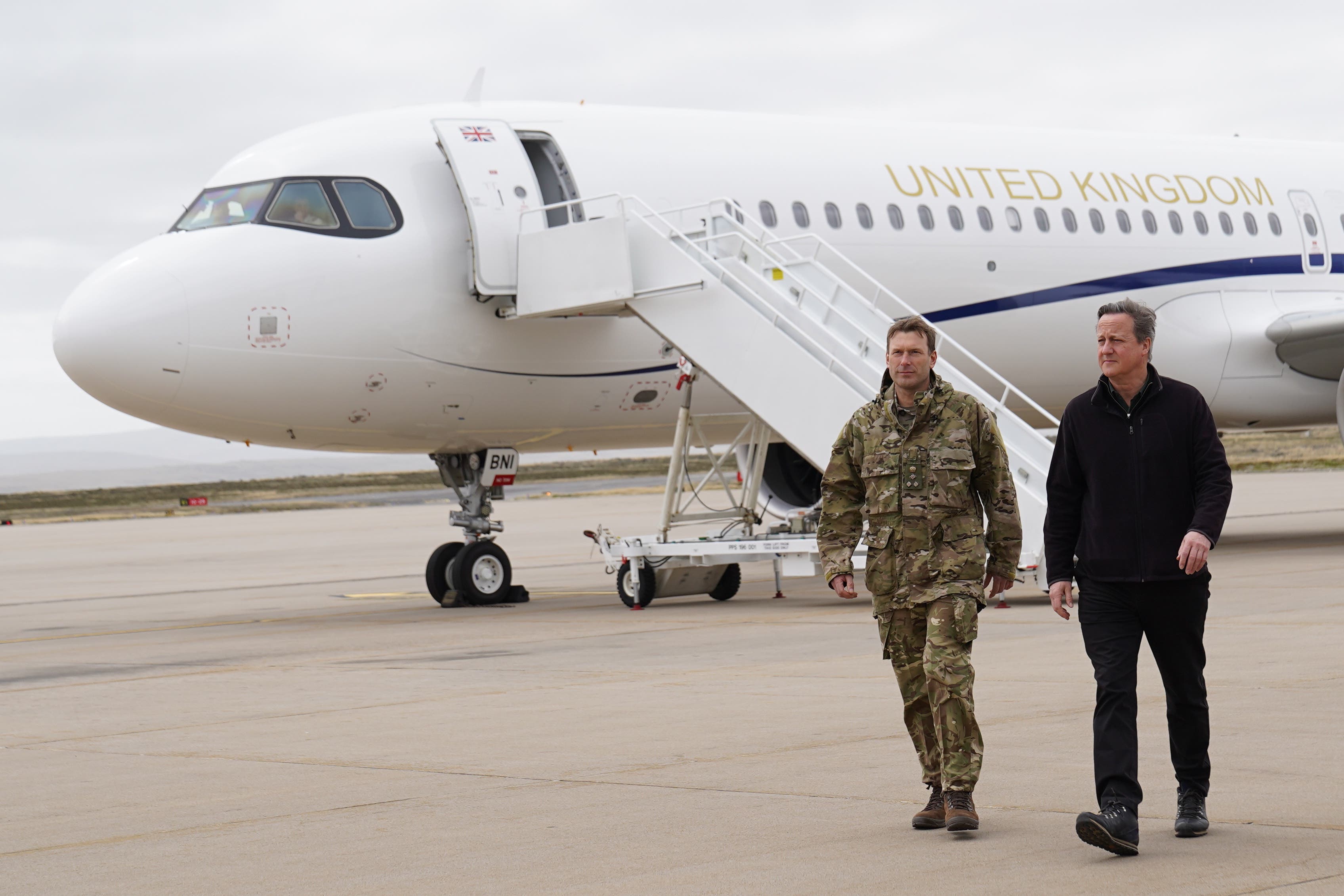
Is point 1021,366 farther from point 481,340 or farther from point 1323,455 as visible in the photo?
point 1323,455

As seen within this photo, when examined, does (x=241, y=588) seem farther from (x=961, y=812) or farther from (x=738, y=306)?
(x=961, y=812)

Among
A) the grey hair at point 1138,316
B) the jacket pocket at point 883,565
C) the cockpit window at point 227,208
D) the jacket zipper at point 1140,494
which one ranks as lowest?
Answer: the jacket pocket at point 883,565

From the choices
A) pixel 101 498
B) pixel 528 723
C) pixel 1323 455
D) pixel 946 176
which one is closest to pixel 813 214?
pixel 946 176

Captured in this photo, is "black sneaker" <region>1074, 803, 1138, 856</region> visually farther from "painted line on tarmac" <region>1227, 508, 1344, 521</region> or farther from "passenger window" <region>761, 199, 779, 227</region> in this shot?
"painted line on tarmac" <region>1227, 508, 1344, 521</region>

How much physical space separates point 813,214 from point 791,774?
37.7 ft

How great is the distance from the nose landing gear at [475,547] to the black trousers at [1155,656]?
11.3 m

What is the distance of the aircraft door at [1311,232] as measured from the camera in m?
22.1

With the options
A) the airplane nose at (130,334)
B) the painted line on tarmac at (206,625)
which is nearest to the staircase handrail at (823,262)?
the airplane nose at (130,334)

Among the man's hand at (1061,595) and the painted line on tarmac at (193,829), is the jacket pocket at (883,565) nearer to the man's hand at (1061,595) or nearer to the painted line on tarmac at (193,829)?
the man's hand at (1061,595)

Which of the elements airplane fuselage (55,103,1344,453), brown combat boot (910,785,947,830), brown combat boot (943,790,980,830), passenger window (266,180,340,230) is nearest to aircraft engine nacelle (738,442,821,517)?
airplane fuselage (55,103,1344,453)

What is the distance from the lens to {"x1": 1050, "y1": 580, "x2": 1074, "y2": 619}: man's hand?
241 inches

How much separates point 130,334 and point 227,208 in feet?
6.00

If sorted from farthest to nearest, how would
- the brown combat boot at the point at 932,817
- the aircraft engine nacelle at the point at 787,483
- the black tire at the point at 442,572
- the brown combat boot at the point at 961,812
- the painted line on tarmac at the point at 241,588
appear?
the painted line on tarmac at the point at 241,588
the aircraft engine nacelle at the point at 787,483
the black tire at the point at 442,572
the brown combat boot at the point at 932,817
the brown combat boot at the point at 961,812

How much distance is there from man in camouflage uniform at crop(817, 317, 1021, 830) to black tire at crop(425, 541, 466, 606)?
1121cm
